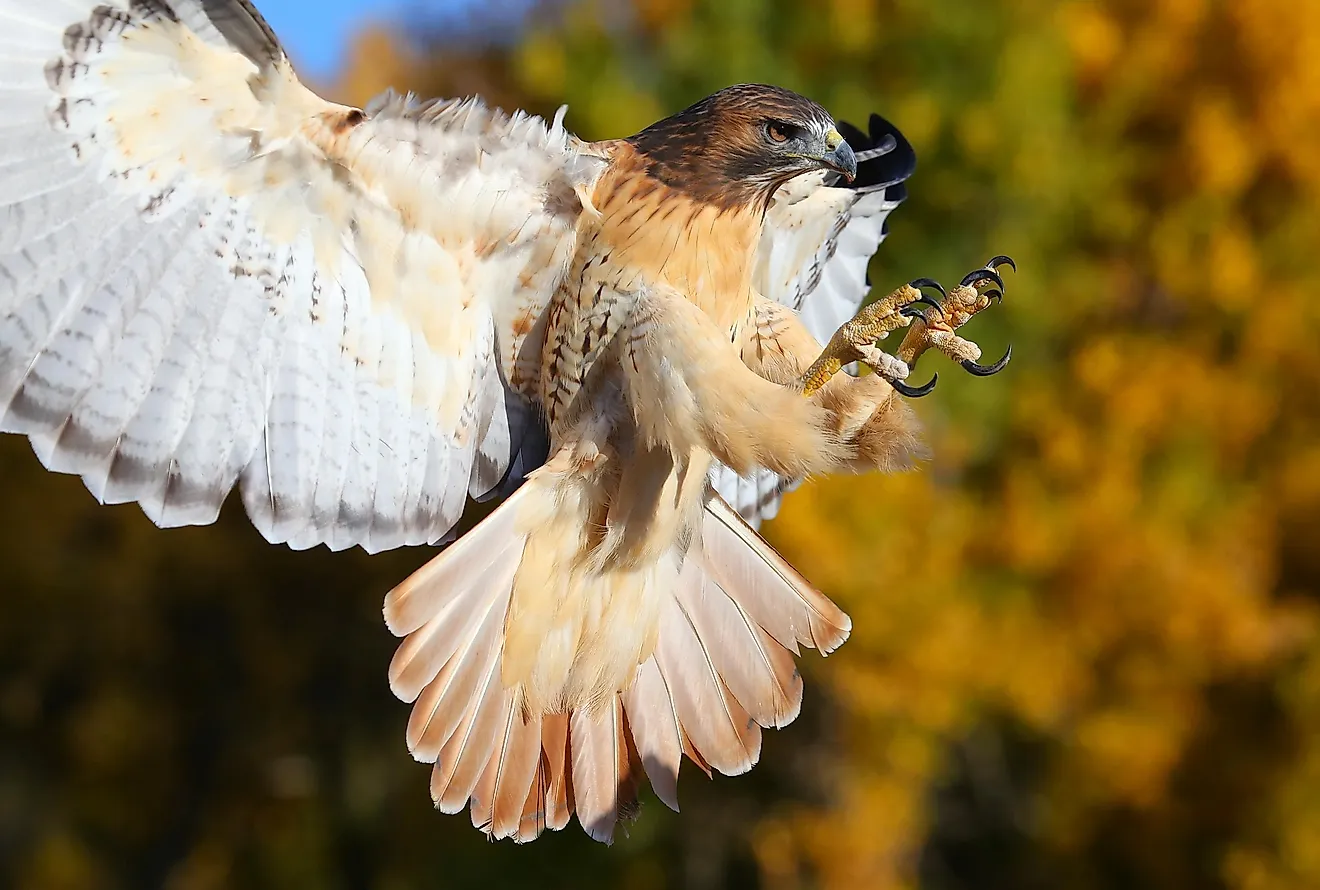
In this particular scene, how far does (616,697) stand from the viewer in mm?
3492

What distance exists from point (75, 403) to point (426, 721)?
108cm

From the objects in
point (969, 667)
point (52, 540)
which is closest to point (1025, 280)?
point (969, 667)

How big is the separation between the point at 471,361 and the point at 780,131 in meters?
0.95

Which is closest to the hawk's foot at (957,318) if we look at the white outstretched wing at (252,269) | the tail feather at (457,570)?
the white outstretched wing at (252,269)

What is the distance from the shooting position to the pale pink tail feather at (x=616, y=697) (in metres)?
3.22

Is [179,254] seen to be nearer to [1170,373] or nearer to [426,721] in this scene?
[426,721]

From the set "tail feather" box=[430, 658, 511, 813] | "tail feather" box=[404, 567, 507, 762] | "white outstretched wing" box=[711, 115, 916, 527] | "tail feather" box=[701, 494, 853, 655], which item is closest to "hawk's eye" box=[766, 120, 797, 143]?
"white outstretched wing" box=[711, 115, 916, 527]

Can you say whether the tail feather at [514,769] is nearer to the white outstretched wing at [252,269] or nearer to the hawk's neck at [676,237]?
the white outstretched wing at [252,269]

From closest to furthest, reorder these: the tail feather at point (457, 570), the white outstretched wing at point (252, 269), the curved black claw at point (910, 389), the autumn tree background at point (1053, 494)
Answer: the white outstretched wing at point (252, 269), the curved black claw at point (910, 389), the tail feather at point (457, 570), the autumn tree background at point (1053, 494)

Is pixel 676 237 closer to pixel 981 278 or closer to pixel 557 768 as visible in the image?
pixel 981 278

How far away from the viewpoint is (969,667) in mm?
10227

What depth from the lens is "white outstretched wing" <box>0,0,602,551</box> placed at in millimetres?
2715

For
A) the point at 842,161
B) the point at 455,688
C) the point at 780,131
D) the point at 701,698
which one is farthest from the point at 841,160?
the point at 455,688

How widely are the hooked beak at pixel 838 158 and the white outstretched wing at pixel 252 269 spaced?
1.88 feet
